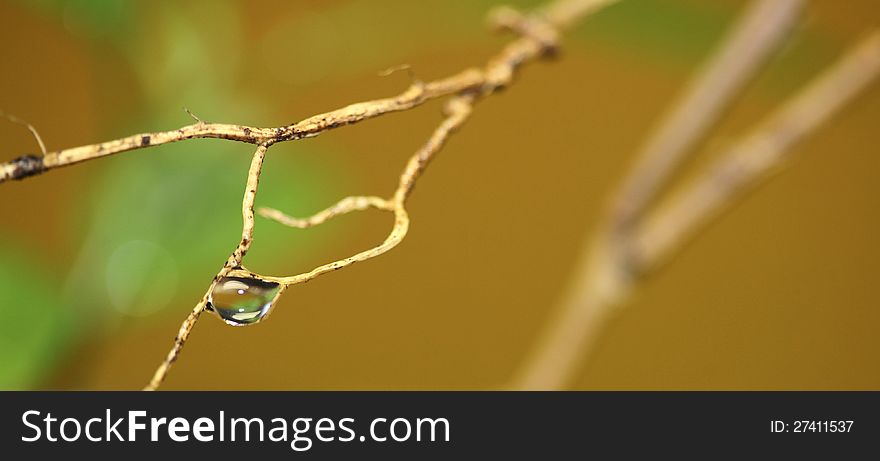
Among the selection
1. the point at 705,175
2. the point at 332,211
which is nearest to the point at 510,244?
the point at 705,175

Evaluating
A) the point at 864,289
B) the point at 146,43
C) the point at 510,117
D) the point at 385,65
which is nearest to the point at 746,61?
the point at 146,43

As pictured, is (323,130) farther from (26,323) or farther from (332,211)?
(26,323)

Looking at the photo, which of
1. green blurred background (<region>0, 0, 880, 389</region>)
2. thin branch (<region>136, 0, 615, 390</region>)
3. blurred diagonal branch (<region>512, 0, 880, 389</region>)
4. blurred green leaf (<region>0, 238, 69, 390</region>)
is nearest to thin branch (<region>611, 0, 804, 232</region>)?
blurred diagonal branch (<region>512, 0, 880, 389</region>)

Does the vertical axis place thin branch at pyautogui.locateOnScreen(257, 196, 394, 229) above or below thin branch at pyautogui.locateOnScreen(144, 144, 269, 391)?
above

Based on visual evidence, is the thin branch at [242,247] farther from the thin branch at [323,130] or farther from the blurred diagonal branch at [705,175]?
the blurred diagonal branch at [705,175]

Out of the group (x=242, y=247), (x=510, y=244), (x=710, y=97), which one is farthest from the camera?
(x=510, y=244)

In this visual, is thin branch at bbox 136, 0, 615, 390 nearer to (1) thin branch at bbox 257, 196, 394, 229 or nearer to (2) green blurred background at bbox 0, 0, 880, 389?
(1) thin branch at bbox 257, 196, 394, 229

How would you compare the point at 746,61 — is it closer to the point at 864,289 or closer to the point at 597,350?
the point at 597,350
